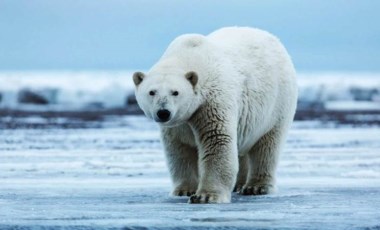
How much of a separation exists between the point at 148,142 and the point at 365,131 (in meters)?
4.78

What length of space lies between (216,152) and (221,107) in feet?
1.03

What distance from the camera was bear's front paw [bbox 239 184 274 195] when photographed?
24.5ft

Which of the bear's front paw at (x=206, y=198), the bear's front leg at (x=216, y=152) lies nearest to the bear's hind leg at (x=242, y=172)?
the bear's front leg at (x=216, y=152)

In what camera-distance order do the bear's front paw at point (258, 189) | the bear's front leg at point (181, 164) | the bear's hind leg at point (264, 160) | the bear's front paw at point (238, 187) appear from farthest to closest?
1. the bear's front paw at point (238, 187)
2. the bear's hind leg at point (264, 160)
3. the bear's front paw at point (258, 189)
4. the bear's front leg at point (181, 164)

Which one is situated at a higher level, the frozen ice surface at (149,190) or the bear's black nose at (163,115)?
the bear's black nose at (163,115)

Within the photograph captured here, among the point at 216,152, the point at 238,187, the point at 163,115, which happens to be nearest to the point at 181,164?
the point at 216,152

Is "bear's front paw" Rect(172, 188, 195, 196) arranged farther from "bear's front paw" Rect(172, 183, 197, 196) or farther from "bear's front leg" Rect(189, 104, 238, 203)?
"bear's front leg" Rect(189, 104, 238, 203)

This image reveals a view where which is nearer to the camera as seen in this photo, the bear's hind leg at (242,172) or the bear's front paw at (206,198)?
the bear's front paw at (206,198)

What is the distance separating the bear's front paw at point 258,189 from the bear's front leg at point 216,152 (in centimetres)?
79

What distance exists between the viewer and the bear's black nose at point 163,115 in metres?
6.29

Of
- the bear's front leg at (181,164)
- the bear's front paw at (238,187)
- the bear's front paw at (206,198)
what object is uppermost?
→ the bear's front leg at (181,164)

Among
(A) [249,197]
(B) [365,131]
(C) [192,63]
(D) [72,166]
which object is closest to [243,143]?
(A) [249,197]

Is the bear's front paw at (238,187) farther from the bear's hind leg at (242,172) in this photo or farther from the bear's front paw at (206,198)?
the bear's front paw at (206,198)

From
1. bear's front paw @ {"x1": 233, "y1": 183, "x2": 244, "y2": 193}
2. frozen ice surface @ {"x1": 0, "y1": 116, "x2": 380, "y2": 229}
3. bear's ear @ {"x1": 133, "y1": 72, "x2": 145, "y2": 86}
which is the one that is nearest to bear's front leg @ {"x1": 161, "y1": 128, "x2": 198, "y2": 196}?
frozen ice surface @ {"x1": 0, "y1": 116, "x2": 380, "y2": 229}
